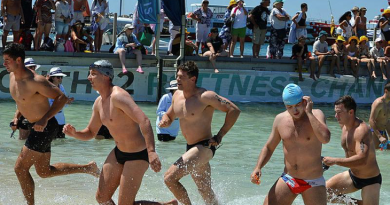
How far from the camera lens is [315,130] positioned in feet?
17.8

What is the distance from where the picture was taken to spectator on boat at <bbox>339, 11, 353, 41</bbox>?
59.0 feet

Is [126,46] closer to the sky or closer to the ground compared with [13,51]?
closer to the ground

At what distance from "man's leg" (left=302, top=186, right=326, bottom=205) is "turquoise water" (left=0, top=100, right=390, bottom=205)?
1.73 meters

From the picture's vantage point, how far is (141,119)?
553 cm

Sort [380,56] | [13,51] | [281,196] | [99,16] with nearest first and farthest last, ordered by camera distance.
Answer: [281,196] → [13,51] → [99,16] → [380,56]

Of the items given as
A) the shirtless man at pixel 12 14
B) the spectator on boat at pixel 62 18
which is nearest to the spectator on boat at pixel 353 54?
the spectator on boat at pixel 62 18

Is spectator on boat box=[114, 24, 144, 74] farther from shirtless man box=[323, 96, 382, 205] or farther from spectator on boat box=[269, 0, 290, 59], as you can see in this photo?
shirtless man box=[323, 96, 382, 205]

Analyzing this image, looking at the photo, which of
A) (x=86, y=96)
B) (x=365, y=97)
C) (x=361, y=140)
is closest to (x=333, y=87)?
(x=365, y=97)

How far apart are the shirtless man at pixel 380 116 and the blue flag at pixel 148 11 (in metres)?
7.22

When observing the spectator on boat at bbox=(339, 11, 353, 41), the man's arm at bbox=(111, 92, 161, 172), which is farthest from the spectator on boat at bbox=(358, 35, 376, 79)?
the man's arm at bbox=(111, 92, 161, 172)

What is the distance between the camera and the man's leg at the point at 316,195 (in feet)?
18.3

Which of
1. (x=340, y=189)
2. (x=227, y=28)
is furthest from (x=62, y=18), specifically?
(x=340, y=189)

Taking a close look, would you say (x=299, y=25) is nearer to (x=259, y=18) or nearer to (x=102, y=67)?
(x=259, y=18)

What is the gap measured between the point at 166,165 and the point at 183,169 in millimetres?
3668
